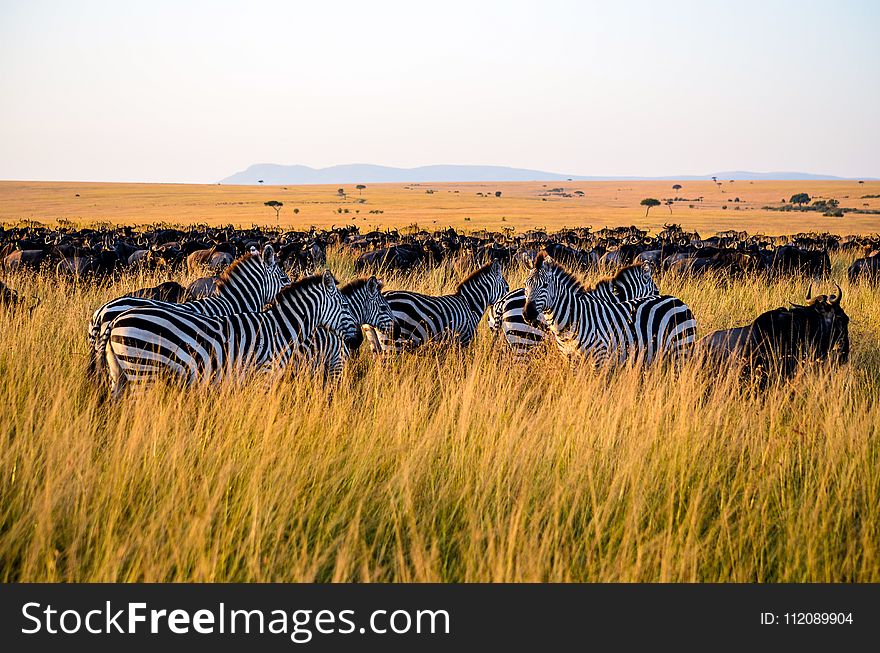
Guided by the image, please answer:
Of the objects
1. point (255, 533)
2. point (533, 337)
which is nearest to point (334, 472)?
point (255, 533)

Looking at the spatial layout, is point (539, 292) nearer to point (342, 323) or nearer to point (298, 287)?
point (342, 323)

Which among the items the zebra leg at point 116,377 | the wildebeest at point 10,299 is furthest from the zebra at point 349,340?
the wildebeest at point 10,299

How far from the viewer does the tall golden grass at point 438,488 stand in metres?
3.43

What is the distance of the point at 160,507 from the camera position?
3.83 meters

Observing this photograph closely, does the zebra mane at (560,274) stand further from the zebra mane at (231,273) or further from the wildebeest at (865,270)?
the wildebeest at (865,270)

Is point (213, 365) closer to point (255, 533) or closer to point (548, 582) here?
point (255, 533)

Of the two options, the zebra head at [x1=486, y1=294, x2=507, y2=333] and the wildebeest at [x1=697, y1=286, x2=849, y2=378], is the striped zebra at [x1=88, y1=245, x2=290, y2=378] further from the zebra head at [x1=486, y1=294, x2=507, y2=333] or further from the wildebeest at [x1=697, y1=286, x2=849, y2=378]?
the wildebeest at [x1=697, y1=286, x2=849, y2=378]

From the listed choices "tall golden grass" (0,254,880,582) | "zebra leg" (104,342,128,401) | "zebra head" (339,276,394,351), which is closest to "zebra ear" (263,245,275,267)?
"zebra head" (339,276,394,351)

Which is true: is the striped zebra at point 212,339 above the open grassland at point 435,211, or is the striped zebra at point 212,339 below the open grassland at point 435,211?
below

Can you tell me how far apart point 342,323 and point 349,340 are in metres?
0.25

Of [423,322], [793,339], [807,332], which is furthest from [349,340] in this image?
[807,332]

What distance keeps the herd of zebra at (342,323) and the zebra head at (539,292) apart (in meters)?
0.01

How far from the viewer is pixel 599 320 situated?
764cm
